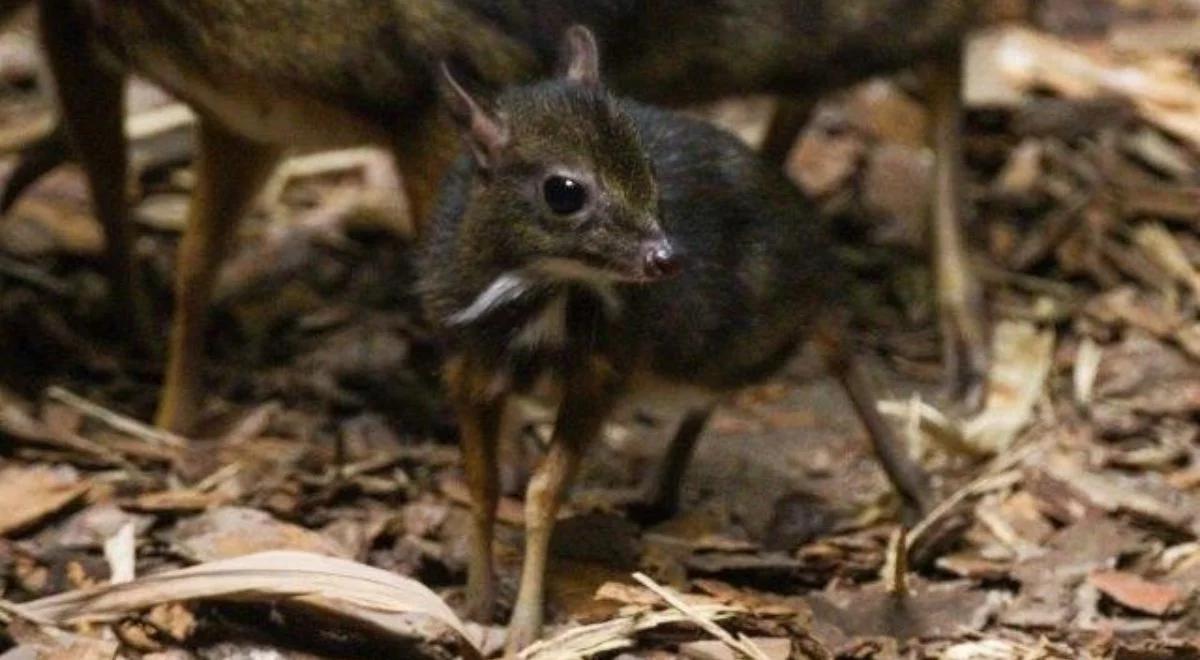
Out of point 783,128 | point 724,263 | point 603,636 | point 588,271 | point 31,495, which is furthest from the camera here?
point 783,128

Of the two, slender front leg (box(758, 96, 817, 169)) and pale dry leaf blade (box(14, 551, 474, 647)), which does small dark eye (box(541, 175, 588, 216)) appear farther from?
slender front leg (box(758, 96, 817, 169))

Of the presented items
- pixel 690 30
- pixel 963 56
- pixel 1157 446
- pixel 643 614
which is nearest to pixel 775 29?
pixel 690 30

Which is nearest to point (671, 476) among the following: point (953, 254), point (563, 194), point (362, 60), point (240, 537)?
point (240, 537)

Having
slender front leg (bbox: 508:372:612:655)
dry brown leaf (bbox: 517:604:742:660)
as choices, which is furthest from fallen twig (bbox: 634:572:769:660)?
slender front leg (bbox: 508:372:612:655)

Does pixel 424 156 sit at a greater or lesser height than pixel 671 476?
greater

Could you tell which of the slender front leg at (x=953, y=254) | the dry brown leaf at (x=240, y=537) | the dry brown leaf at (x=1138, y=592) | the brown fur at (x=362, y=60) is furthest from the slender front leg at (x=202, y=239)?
the dry brown leaf at (x=1138, y=592)

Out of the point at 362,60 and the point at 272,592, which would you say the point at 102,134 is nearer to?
the point at 362,60

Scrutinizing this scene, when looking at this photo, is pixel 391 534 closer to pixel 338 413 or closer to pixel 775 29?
pixel 338 413

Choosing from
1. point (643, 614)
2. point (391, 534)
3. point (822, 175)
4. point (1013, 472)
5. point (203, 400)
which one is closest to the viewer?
point (643, 614)
